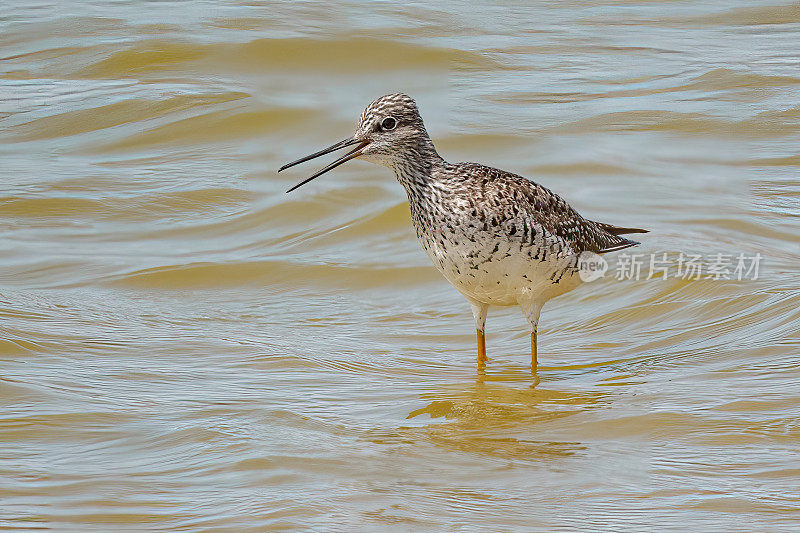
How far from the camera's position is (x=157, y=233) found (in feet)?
32.2

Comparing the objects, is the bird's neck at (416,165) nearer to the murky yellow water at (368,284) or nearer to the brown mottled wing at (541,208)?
the brown mottled wing at (541,208)

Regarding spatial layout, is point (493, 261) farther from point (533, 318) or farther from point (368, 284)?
point (368, 284)

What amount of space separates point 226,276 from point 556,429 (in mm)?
3473

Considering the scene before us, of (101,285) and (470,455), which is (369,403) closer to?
(470,455)

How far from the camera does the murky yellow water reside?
561cm

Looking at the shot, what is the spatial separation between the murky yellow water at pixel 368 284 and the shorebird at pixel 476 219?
0.59 metres

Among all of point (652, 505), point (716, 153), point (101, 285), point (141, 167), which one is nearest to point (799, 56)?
point (716, 153)

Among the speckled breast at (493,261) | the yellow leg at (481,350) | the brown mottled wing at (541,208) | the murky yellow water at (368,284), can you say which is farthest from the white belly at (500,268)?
the murky yellow water at (368,284)

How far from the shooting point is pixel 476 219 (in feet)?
22.3

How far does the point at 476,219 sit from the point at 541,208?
1.77ft

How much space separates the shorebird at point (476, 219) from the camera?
685 centimetres

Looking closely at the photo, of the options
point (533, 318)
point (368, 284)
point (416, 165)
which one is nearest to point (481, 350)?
point (533, 318)

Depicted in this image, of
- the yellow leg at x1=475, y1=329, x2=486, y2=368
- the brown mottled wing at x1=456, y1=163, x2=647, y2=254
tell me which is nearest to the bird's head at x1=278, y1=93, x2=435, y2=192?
the brown mottled wing at x1=456, y1=163, x2=647, y2=254

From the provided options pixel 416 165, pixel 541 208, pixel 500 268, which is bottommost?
pixel 500 268
